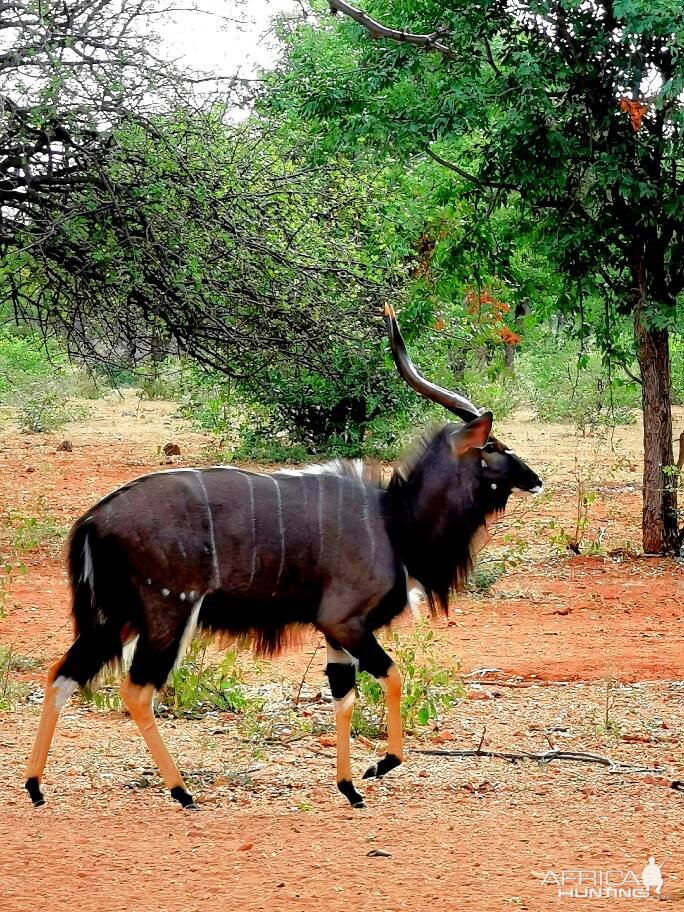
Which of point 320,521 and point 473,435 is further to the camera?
point 473,435

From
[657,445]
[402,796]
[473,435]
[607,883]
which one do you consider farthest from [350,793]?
[657,445]

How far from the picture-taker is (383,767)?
16.6 ft

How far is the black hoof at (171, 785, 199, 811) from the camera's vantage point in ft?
16.0

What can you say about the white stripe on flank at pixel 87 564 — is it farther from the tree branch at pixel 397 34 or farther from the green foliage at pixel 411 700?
the tree branch at pixel 397 34

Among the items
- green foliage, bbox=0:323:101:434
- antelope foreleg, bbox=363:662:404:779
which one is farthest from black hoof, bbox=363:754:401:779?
green foliage, bbox=0:323:101:434

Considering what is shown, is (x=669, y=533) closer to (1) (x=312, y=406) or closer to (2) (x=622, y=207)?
(2) (x=622, y=207)

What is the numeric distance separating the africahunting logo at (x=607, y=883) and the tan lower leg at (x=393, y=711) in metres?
0.96

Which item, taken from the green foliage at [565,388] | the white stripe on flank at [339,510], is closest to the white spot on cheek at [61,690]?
the white stripe on flank at [339,510]

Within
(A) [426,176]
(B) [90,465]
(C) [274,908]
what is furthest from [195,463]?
(C) [274,908]

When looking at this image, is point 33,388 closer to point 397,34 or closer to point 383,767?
point 397,34

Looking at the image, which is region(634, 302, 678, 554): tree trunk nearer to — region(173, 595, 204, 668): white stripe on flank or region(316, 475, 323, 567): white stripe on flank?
region(316, 475, 323, 567): white stripe on flank

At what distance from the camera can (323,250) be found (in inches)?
421

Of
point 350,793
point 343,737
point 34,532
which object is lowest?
point 34,532

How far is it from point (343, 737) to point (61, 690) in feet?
3.64
